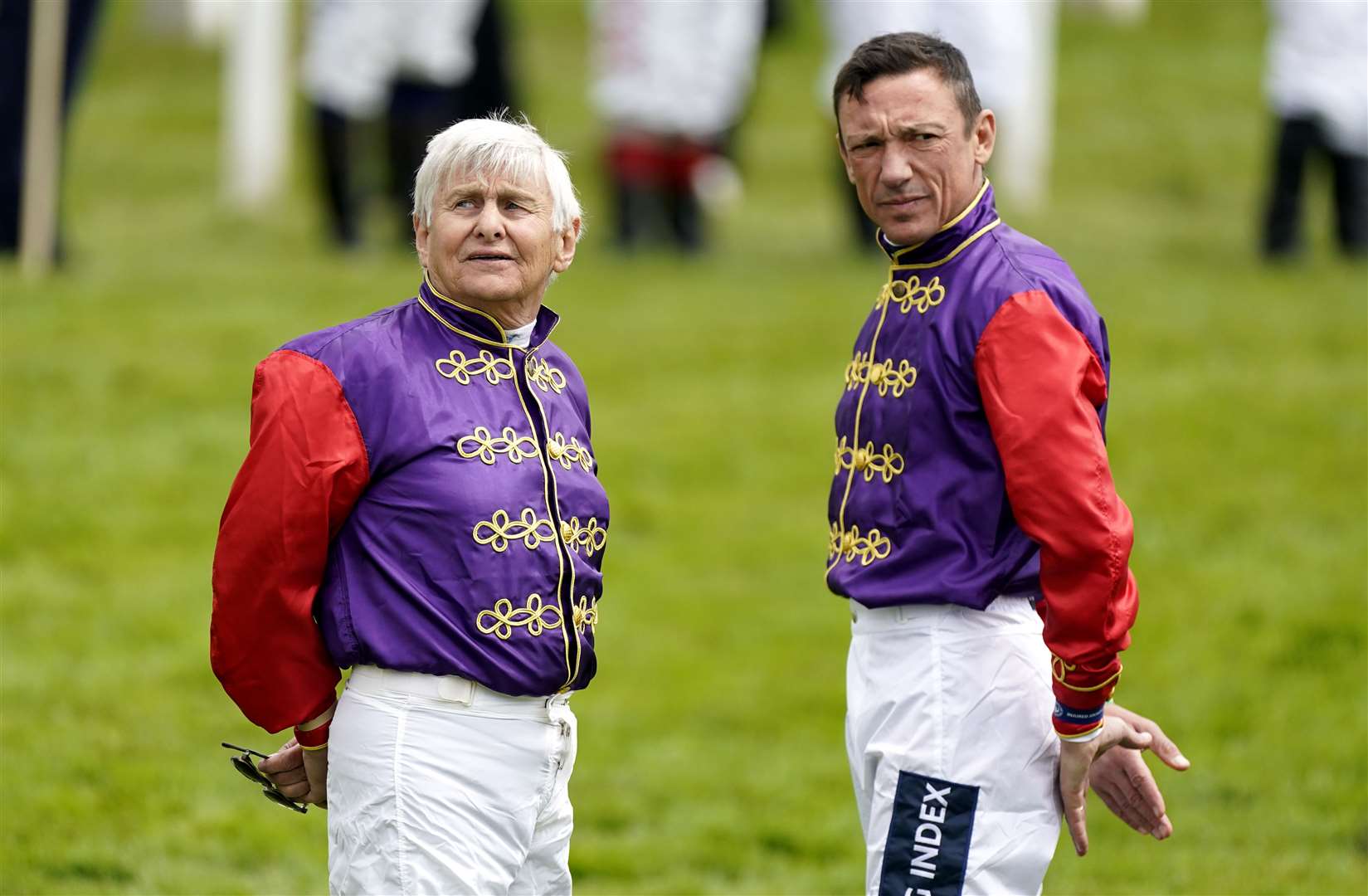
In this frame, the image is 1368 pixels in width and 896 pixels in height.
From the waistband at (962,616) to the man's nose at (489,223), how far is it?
95 cm

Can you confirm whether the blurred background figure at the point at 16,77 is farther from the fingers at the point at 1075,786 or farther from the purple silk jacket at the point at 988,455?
the fingers at the point at 1075,786

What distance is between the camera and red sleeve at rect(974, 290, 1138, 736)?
3.23 metres

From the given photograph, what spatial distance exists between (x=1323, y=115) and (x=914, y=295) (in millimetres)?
7019

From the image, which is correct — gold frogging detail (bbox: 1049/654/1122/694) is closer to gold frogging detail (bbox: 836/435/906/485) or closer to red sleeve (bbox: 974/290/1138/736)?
red sleeve (bbox: 974/290/1138/736)

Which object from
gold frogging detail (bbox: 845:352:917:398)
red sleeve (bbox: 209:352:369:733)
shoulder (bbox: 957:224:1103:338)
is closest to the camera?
red sleeve (bbox: 209:352:369:733)

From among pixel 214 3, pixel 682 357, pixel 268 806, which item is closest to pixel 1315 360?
pixel 682 357

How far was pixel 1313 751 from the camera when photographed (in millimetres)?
5918

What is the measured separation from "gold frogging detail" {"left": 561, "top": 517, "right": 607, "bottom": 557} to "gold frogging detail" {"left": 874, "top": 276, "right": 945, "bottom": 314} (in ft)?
2.19

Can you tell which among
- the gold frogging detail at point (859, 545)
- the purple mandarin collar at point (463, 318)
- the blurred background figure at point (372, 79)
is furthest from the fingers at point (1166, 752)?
the blurred background figure at point (372, 79)

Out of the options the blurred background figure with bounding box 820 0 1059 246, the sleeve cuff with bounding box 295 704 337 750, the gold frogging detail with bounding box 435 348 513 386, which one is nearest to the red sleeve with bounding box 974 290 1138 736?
the gold frogging detail with bounding box 435 348 513 386

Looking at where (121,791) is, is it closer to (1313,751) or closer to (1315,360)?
(1313,751)

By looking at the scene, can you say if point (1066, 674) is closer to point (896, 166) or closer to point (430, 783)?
point (896, 166)

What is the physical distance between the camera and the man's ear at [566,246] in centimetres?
340

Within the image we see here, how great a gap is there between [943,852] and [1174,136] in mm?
10674
